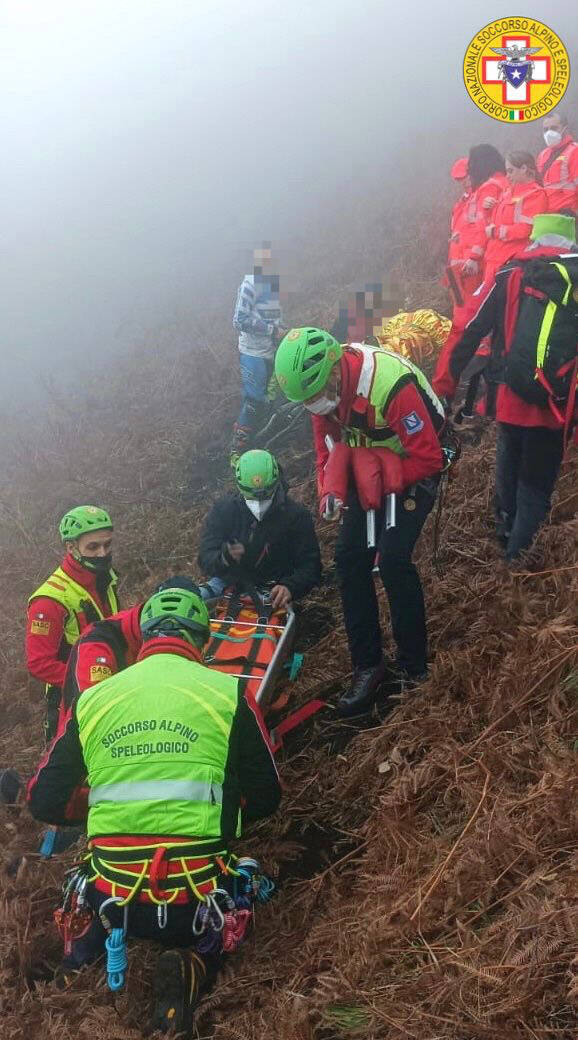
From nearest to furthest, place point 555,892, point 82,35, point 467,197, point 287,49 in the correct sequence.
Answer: point 555,892 < point 467,197 < point 287,49 < point 82,35

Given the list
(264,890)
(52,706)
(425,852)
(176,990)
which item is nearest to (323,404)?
(425,852)

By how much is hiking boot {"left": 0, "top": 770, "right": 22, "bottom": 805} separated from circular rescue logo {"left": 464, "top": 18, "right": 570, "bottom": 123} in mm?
8712

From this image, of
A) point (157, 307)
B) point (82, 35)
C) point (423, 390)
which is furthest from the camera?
point (82, 35)

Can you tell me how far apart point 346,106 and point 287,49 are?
6431 mm

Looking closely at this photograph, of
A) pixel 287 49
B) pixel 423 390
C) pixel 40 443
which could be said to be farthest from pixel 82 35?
pixel 423 390

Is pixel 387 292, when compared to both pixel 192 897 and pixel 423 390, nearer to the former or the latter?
pixel 423 390

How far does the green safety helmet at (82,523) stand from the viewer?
513 centimetres

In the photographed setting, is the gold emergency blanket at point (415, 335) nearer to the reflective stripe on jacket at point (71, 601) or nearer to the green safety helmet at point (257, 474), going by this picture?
the green safety helmet at point (257, 474)

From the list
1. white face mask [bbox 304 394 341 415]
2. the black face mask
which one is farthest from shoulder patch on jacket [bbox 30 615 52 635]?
white face mask [bbox 304 394 341 415]

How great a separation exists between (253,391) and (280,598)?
13.5 feet

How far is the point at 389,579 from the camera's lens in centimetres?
439

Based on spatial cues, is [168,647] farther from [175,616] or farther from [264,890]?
[264,890]

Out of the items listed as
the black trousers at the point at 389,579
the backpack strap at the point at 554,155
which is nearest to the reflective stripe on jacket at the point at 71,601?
the black trousers at the point at 389,579

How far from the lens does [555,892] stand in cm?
263
